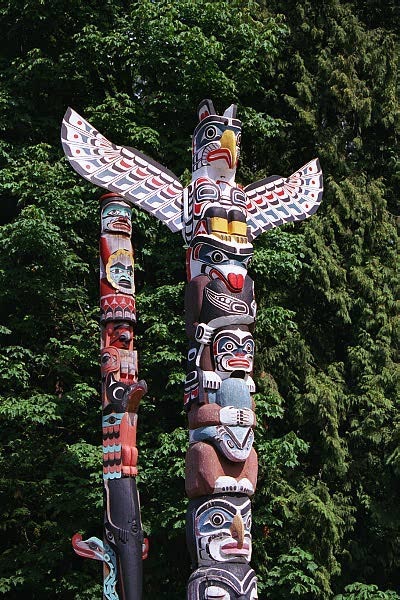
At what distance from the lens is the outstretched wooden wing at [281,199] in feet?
34.9

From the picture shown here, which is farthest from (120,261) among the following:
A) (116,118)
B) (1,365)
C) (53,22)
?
(53,22)

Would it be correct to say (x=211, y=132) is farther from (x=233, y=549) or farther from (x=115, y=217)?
(x=233, y=549)

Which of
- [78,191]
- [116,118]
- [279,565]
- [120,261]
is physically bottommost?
[279,565]

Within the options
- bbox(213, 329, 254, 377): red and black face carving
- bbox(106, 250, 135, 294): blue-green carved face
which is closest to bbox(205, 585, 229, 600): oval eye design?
bbox(213, 329, 254, 377): red and black face carving

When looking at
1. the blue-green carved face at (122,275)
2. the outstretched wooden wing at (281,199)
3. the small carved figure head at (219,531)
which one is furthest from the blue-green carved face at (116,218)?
the small carved figure head at (219,531)

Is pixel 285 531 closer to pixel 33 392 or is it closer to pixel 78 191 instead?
pixel 33 392

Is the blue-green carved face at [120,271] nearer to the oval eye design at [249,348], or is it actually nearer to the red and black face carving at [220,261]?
the red and black face carving at [220,261]

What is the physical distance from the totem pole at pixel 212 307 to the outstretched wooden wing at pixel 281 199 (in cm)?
1

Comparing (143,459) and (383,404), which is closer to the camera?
(143,459)

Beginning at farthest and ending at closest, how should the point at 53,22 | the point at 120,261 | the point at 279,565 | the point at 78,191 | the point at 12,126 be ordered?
the point at 53,22 < the point at 12,126 < the point at 78,191 < the point at 279,565 < the point at 120,261

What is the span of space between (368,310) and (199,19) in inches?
203

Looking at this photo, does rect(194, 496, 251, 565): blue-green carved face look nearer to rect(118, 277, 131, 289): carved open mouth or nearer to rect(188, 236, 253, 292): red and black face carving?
rect(188, 236, 253, 292): red and black face carving

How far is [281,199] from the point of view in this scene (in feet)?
35.8

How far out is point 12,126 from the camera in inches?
582
